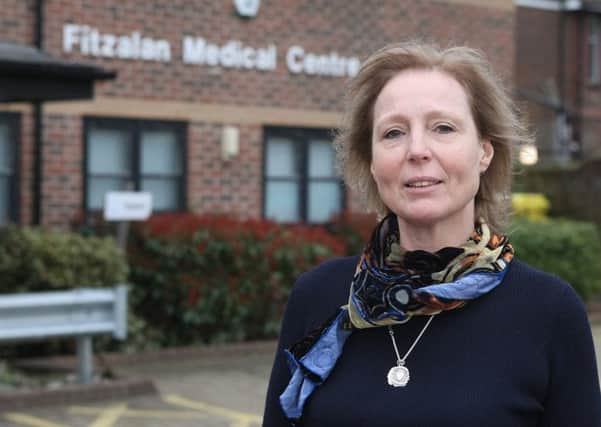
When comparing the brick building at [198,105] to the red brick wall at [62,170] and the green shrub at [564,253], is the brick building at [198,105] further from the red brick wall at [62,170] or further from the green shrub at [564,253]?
the green shrub at [564,253]

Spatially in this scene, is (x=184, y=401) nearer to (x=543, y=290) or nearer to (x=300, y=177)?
(x=300, y=177)

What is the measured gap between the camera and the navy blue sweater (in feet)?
7.93

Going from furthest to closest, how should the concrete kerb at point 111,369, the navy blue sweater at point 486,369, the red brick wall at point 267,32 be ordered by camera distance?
the red brick wall at point 267,32 → the concrete kerb at point 111,369 → the navy blue sweater at point 486,369

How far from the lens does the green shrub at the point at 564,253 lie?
46.4 feet

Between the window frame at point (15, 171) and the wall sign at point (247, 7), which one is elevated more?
the wall sign at point (247, 7)

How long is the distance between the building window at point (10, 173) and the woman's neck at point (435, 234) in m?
9.97

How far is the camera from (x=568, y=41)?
28.7 meters

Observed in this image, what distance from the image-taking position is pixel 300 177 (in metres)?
14.4

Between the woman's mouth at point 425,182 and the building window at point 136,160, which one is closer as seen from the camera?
the woman's mouth at point 425,182

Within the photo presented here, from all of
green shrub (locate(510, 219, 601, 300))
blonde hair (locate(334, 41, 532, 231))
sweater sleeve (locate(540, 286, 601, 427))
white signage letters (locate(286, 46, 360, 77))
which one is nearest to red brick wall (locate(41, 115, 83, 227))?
white signage letters (locate(286, 46, 360, 77))

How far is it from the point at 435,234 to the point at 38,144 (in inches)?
395

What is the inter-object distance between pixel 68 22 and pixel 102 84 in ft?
2.59

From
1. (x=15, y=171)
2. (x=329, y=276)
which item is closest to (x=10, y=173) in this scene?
(x=15, y=171)

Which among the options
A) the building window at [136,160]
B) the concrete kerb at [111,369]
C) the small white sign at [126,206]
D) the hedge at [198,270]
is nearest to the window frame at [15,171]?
the building window at [136,160]
